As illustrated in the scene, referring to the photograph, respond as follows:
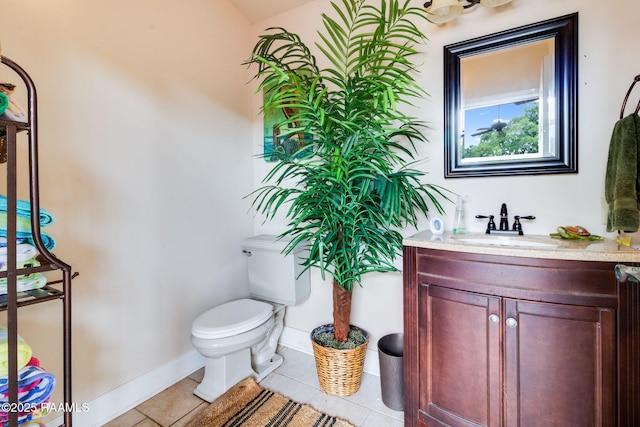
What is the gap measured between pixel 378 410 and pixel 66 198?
6.26ft

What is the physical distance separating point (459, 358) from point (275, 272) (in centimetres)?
122

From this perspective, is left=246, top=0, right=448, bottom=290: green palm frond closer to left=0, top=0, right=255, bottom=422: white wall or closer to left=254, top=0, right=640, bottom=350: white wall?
left=254, top=0, right=640, bottom=350: white wall

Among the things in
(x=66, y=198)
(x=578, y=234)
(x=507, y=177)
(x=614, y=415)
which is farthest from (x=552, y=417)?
(x=66, y=198)

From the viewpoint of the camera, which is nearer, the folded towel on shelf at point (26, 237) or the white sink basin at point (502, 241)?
the folded towel on shelf at point (26, 237)

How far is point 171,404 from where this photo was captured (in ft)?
5.32

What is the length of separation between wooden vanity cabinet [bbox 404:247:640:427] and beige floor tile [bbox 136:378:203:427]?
3.85ft

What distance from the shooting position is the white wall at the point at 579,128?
1284 mm

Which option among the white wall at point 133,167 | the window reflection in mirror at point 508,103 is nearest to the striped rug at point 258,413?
the white wall at point 133,167

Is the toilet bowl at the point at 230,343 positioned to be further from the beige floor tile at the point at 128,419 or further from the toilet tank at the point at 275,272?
the beige floor tile at the point at 128,419

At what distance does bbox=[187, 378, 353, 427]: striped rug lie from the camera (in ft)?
4.82

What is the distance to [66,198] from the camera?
137cm

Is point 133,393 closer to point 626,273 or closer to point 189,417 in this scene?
point 189,417

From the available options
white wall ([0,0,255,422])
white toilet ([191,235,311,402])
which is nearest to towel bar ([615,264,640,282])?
white toilet ([191,235,311,402])

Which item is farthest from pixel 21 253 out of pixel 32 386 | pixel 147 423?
pixel 147 423
